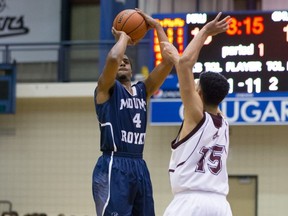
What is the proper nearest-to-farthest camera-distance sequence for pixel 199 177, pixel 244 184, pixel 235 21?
pixel 199 177 < pixel 235 21 < pixel 244 184

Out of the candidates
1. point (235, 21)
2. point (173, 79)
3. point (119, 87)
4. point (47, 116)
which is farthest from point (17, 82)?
point (119, 87)

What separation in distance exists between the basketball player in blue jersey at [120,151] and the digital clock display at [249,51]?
6.82 metres

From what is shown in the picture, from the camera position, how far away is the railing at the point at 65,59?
16469 millimetres

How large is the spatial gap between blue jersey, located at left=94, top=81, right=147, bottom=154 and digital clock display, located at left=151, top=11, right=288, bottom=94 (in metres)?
6.80

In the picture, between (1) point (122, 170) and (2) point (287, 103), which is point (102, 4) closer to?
(2) point (287, 103)

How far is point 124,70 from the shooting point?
6.96 meters

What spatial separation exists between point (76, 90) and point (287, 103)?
14.0ft

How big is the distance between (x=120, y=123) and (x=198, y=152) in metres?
0.90

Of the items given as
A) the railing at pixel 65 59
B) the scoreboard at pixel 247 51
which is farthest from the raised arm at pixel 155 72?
the railing at pixel 65 59

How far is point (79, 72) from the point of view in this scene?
17156 millimetres

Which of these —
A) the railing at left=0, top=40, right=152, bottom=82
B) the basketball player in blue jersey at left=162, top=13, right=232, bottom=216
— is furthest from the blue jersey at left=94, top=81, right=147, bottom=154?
the railing at left=0, top=40, right=152, bottom=82

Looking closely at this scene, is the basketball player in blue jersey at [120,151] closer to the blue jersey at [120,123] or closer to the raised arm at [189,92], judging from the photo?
the blue jersey at [120,123]

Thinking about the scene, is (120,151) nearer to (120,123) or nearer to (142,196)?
(120,123)

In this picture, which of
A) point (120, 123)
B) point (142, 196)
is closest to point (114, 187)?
point (142, 196)
